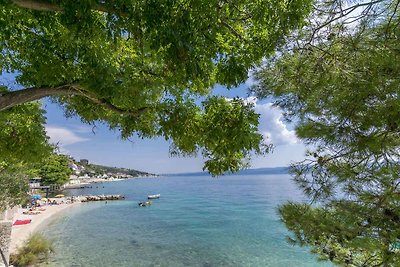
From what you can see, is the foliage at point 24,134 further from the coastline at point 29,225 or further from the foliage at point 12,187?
the coastline at point 29,225

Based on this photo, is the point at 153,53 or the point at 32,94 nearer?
the point at 153,53

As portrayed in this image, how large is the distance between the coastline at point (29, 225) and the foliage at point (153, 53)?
17.3 meters

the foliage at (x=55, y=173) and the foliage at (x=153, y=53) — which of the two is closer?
the foliage at (x=153, y=53)

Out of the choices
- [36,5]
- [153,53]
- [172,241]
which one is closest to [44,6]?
[36,5]

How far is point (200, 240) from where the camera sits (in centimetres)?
2506

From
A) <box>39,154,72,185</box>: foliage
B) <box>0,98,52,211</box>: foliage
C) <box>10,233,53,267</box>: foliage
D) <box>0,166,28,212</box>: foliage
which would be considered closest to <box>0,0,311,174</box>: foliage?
<box>0,98,52,211</box>: foliage

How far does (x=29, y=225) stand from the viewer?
29078 mm

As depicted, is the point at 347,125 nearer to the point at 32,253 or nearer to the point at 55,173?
the point at 32,253

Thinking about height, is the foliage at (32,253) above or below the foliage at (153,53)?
below

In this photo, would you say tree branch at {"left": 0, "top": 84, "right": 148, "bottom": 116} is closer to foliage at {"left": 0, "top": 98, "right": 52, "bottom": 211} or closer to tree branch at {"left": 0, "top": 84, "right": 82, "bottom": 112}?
tree branch at {"left": 0, "top": 84, "right": 82, "bottom": 112}

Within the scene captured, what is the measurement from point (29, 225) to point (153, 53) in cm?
3164

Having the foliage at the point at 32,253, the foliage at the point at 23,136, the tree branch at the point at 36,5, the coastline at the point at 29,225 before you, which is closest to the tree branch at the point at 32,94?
the tree branch at the point at 36,5

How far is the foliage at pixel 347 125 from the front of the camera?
3.10 meters

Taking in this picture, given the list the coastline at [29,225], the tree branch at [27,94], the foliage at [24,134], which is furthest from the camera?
the coastline at [29,225]
